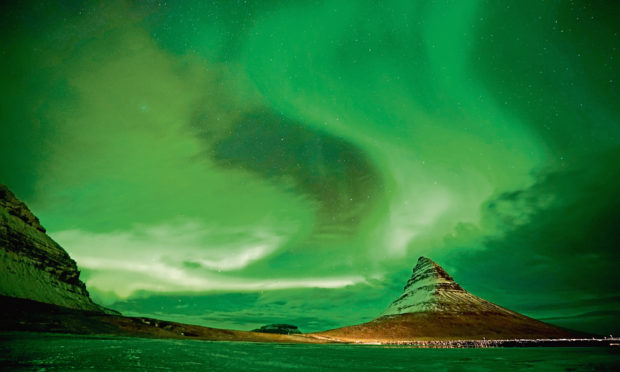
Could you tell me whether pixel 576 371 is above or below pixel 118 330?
above

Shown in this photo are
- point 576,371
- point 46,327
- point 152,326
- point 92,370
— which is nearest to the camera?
point 92,370

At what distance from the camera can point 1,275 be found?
16488 cm

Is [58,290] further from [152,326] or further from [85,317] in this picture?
[152,326]

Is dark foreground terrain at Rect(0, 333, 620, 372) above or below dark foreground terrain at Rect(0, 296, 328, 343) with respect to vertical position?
above

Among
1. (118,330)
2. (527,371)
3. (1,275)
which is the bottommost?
(118,330)

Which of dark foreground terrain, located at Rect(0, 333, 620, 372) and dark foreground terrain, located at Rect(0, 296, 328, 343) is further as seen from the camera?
dark foreground terrain, located at Rect(0, 296, 328, 343)

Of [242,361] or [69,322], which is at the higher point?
[242,361]

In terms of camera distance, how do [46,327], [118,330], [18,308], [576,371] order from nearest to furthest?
[576,371]
[46,327]
[18,308]
[118,330]

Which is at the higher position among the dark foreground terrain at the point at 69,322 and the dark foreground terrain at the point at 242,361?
the dark foreground terrain at the point at 242,361

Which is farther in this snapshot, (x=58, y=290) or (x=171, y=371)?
(x=58, y=290)

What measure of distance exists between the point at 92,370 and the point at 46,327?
502 ft

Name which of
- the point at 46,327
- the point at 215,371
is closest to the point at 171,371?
the point at 215,371

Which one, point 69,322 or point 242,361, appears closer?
point 242,361

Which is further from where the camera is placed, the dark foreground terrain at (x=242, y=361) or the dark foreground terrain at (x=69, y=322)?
the dark foreground terrain at (x=69, y=322)
